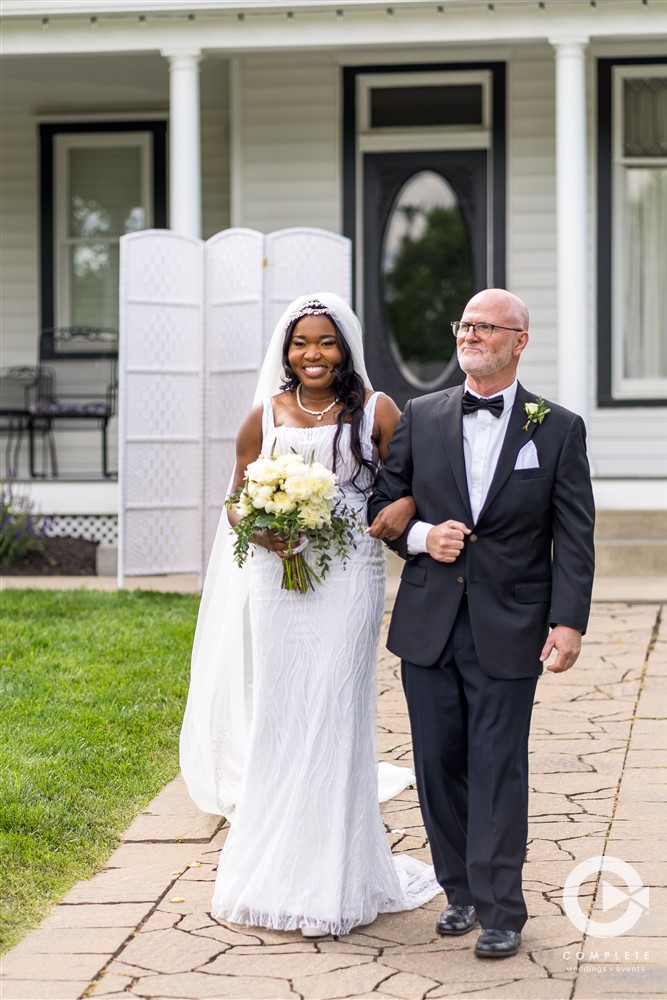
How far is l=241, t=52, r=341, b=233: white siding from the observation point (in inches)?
460

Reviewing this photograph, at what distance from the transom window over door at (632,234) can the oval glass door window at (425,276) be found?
123cm

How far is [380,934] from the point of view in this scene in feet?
12.5

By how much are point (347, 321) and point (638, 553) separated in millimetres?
6392

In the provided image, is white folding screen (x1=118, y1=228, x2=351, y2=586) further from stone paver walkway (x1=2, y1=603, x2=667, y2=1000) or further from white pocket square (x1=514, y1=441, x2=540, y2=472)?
white pocket square (x1=514, y1=441, x2=540, y2=472)

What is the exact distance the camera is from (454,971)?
354cm

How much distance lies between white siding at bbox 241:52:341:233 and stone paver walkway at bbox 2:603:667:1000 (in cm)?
730

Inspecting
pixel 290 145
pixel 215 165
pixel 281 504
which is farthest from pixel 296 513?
pixel 215 165

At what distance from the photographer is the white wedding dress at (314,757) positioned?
3857mm

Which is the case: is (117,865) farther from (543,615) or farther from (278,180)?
(278,180)

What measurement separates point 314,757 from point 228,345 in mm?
5761

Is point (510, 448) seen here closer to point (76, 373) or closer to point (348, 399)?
point (348, 399)

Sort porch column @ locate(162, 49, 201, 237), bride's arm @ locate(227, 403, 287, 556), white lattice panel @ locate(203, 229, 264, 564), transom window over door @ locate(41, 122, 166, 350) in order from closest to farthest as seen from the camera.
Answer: bride's arm @ locate(227, 403, 287, 556), white lattice panel @ locate(203, 229, 264, 564), porch column @ locate(162, 49, 201, 237), transom window over door @ locate(41, 122, 166, 350)

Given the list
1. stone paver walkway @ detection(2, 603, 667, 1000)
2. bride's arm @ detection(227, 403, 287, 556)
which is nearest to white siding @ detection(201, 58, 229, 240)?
stone paver walkway @ detection(2, 603, 667, 1000)

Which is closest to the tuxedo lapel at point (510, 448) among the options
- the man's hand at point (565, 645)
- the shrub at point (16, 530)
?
the man's hand at point (565, 645)
